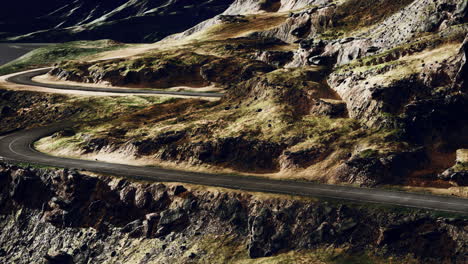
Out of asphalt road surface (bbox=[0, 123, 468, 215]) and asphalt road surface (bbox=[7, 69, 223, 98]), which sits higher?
asphalt road surface (bbox=[7, 69, 223, 98])

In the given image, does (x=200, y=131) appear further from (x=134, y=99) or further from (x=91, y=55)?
(x=91, y=55)

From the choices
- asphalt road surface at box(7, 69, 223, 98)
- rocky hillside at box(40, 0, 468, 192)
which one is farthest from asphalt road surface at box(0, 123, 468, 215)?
asphalt road surface at box(7, 69, 223, 98)

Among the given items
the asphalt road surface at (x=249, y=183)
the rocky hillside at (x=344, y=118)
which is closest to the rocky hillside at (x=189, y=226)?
the asphalt road surface at (x=249, y=183)

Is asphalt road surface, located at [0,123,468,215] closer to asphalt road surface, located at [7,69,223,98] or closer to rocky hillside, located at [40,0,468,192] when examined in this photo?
rocky hillside, located at [40,0,468,192]

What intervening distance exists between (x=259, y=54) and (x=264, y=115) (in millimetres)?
48006

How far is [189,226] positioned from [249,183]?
10277 millimetres

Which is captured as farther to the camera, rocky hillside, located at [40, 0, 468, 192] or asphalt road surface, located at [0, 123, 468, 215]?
rocky hillside, located at [40, 0, 468, 192]

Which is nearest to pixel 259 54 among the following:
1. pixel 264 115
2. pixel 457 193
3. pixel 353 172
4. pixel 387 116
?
pixel 264 115

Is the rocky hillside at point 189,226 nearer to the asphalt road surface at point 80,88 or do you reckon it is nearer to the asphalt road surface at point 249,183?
the asphalt road surface at point 249,183

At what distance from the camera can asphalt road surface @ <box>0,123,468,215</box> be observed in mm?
55503

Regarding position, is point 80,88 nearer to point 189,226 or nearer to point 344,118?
point 344,118

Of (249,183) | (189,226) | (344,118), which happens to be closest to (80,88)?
(249,183)

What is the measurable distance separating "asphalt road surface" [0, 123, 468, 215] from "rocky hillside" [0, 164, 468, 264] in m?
2.44

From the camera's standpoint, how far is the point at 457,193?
57.0 m
